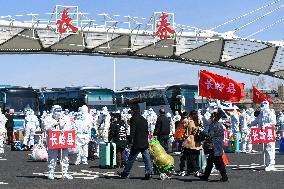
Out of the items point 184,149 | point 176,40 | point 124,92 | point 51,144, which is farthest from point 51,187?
point 176,40

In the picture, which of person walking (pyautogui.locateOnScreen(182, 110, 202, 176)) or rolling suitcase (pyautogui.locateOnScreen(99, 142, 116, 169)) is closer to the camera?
person walking (pyautogui.locateOnScreen(182, 110, 202, 176))

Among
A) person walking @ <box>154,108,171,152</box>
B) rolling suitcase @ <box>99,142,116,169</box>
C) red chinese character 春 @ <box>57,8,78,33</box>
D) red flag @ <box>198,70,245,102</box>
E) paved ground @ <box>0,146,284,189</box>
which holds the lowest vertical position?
paved ground @ <box>0,146,284,189</box>

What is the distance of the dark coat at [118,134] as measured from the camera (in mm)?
17016

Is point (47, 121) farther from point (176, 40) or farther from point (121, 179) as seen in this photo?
point (176, 40)

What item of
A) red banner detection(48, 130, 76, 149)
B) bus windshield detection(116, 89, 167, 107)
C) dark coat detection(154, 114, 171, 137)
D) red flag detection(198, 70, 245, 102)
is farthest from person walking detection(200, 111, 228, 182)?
bus windshield detection(116, 89, 167, 107)

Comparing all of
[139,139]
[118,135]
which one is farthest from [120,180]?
[118,135]

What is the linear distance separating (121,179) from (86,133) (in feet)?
13.7

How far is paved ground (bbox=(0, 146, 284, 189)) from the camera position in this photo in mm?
13117

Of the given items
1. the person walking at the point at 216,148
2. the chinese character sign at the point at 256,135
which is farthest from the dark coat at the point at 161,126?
the person walking at the point at 216,148

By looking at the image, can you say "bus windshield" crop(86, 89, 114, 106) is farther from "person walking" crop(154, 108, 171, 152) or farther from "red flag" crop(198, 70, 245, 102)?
"person walking" crop(154, 108, 171, 152)

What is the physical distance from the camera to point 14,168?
17.6 m

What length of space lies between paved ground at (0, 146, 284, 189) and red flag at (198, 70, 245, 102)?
3060mm

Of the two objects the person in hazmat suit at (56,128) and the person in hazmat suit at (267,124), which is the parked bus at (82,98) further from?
the person in hazmat suit at (56,128)

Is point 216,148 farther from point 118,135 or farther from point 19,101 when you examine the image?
point 19,101
